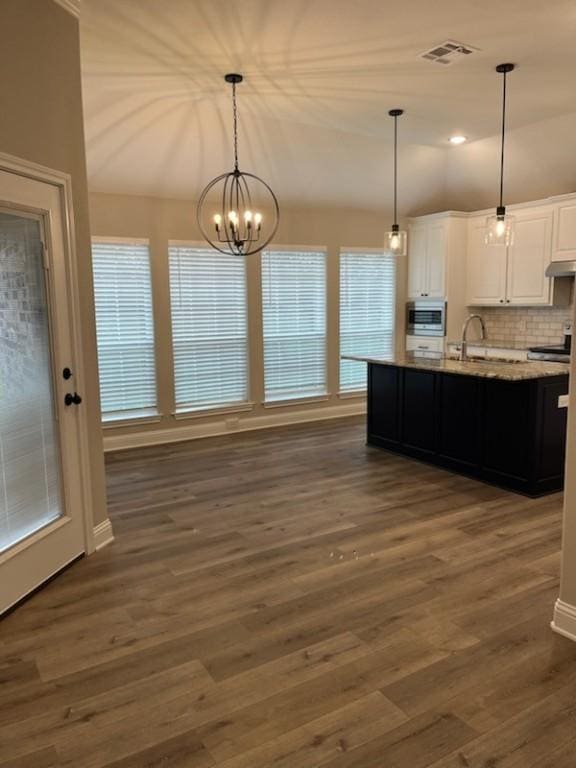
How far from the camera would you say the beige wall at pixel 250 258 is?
6004 millimetres

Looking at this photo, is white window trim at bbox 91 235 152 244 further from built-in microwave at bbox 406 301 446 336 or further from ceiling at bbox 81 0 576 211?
built-in microwave at bbox 406 301 446 336

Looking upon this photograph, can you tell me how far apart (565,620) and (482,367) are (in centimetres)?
255

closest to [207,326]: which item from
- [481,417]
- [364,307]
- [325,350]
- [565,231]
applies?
[325,350]

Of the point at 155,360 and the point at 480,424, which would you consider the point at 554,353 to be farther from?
the point at 155,360

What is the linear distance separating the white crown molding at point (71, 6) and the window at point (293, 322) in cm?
380

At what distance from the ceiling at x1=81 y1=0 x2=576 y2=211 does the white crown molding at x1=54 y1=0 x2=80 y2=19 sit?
8 cm

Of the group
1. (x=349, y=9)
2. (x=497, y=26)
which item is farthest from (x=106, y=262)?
(x=497, y=26)

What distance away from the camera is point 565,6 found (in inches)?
126

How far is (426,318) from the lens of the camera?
785 centimetres

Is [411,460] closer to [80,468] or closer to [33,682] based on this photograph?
[80,468]

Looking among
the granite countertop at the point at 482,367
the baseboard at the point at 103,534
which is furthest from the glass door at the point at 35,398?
the granite countertop at the point at 482,367

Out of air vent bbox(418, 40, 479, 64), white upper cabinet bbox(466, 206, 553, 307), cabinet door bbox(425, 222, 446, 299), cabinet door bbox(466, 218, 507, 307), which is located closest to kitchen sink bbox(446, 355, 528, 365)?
white upper cabinet bbox(466, 206, 553, 307)

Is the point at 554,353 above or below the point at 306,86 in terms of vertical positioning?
below

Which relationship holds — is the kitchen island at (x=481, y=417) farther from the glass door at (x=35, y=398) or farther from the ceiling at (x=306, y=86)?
the glass door at (x=35, y=398)
